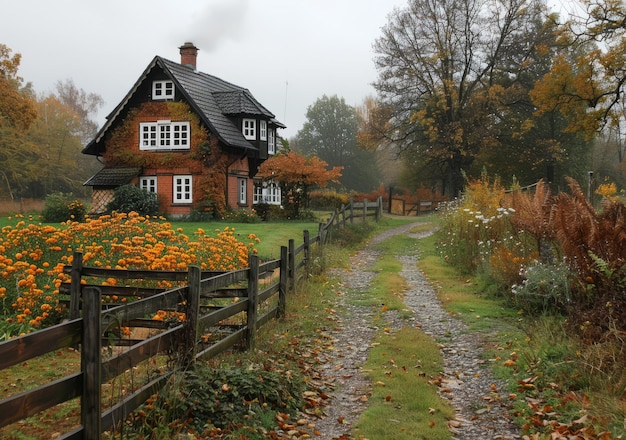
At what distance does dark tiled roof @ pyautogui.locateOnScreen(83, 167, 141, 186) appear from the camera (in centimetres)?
3033

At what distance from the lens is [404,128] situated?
131ft

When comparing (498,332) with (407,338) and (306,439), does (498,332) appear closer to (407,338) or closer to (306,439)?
(407,338)

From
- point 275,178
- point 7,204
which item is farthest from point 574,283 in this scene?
point 7,204

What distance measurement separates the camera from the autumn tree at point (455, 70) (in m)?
35.9

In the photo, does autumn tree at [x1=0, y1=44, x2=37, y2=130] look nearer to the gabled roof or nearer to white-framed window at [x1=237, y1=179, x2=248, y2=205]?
the gabled roof

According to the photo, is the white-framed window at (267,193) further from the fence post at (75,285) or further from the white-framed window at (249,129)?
the fence post at (75,285)

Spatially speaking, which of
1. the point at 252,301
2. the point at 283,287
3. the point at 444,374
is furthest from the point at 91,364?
the point at 283,287

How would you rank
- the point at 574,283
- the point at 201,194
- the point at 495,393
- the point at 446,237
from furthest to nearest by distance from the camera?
the point at 201,194
the point at 446,237
the point at 574,283
the point at 495,393

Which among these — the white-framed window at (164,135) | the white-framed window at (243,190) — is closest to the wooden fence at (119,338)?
the white-framed window at (164,135)

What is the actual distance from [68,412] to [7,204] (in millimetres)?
39614

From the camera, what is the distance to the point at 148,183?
3136 centimetres

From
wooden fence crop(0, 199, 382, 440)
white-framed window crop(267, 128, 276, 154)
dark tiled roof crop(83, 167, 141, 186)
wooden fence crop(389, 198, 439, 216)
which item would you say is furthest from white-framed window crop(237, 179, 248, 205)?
wooden fence crop(0, 199, 382, 440)

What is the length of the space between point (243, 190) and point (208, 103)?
539cm

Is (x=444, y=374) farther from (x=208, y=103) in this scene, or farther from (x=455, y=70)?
(x=455, y=70)
